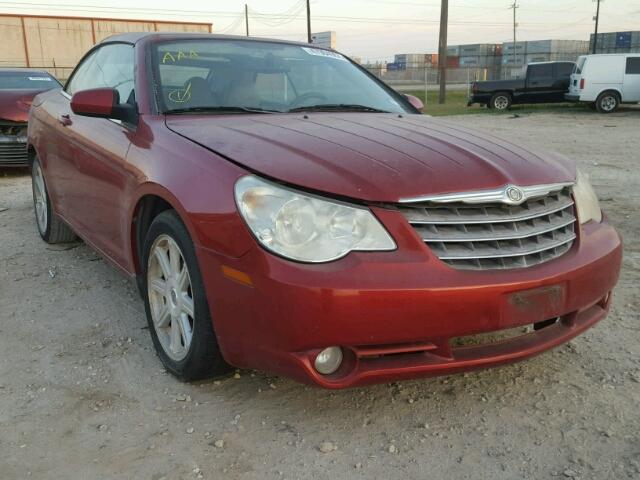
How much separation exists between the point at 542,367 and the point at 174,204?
1.78 m

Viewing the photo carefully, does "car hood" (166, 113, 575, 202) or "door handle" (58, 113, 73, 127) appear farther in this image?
"door handle" (58, 113, 73, 127)

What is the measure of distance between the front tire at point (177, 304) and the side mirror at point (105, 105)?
0.66 meters

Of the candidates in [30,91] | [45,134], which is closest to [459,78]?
[30,91]

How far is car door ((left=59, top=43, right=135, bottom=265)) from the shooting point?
10.2ft

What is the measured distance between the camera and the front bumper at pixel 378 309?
2.04m

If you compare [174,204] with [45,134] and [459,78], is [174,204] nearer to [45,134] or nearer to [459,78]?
[45,134]

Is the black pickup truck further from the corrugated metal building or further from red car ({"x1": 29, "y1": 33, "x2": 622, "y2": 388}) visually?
the corrugated metal building

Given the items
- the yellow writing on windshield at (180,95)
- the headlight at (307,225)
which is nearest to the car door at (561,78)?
the yellow writing on windshield at (180,95)

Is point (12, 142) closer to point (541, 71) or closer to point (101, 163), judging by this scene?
point (101, 163)

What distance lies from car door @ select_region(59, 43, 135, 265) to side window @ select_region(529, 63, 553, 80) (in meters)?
19.6

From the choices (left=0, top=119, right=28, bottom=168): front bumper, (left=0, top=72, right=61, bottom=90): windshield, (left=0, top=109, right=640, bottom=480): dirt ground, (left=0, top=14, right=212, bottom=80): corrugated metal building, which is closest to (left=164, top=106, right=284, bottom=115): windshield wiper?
(left=0, top=109, right=640, bottom=480): dirt ground

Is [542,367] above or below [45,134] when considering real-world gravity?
below

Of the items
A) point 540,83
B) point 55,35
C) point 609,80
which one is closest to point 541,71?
point 540,83

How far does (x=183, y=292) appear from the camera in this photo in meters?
2.64
